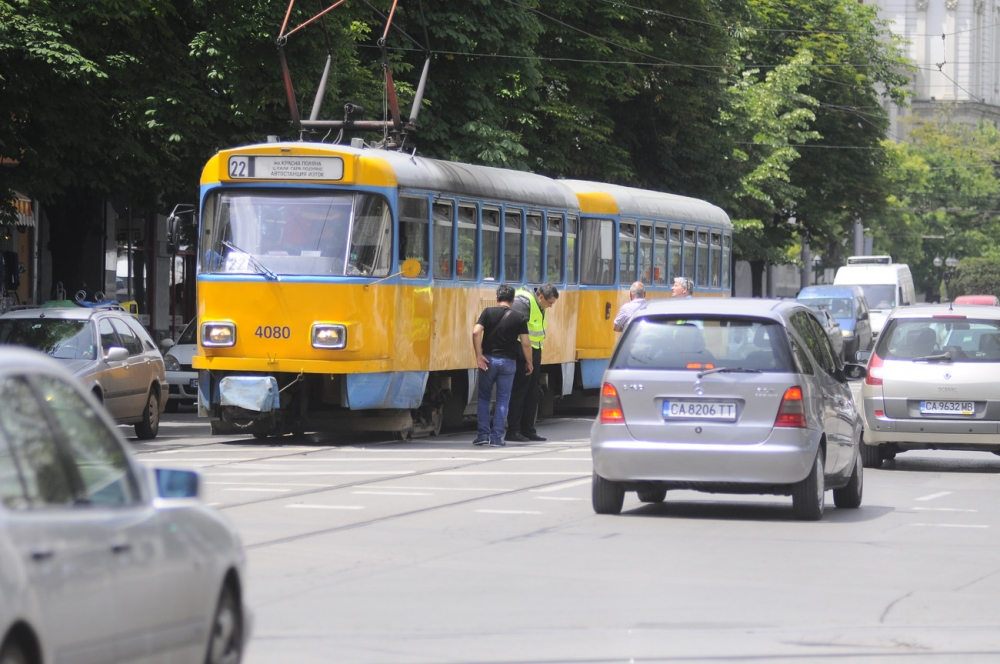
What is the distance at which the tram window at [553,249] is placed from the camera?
78.9 ft

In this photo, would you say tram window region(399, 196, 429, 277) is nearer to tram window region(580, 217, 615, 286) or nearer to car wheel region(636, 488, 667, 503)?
tram window region(580, 217, 615, 286)

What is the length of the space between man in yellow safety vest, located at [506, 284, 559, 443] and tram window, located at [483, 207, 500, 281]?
3.40 ft

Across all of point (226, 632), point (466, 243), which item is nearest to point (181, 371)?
point (466, 243)

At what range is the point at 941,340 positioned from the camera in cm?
1778

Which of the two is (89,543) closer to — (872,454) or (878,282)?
(872,454)

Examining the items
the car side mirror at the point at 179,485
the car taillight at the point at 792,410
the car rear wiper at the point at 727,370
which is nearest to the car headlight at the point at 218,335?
the car rear wiper at the point at 727,370

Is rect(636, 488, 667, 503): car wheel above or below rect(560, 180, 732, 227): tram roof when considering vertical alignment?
below

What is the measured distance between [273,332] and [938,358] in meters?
6.76

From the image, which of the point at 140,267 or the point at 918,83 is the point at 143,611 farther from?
the point at 918,83

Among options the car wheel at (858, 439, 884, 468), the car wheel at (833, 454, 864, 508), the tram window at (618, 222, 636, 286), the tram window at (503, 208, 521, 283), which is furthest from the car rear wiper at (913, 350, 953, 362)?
the tram window at (618, 222, 636, 286)

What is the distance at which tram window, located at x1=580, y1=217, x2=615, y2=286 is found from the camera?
2552cm

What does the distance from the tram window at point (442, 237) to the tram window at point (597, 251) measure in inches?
190

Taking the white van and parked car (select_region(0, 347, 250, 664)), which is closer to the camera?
parked car (select_region(0, 347, 250, 664))

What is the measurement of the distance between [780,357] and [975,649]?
474 centimetres
